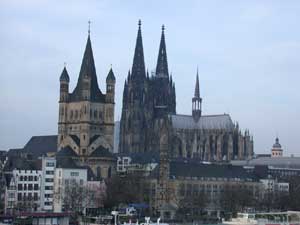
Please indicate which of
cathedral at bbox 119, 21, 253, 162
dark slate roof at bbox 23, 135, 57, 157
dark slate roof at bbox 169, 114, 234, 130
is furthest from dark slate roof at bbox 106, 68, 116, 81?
dark slate roof at bbox 169, 114, 234, 130

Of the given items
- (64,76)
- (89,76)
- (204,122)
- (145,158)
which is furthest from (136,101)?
(89,76)

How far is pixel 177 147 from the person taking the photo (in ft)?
582

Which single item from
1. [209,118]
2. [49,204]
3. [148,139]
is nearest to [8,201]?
[49,204]

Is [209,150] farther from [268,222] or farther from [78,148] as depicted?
[268,222]

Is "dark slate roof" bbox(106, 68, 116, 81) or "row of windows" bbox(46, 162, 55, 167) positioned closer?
"row of windows" bbox(46, 162, 55, 167)

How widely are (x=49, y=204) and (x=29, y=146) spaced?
3208cm

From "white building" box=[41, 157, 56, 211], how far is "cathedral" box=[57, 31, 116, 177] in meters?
14.8

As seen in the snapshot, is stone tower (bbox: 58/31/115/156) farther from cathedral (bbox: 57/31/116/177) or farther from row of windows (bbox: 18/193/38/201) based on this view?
row of windows (bbox: 18/193/38/201)

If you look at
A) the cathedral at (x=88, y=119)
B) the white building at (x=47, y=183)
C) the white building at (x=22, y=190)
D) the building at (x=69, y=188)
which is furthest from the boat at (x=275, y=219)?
the cathedral at (x=88, y=119)

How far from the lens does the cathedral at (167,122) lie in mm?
173250

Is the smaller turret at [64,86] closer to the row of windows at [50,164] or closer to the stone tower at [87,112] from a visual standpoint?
the stone tower at [87,112]

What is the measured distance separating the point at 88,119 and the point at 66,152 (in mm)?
7638

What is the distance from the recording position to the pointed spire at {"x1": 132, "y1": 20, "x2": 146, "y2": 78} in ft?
575

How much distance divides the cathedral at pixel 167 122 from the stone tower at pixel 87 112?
31010 millimetres
